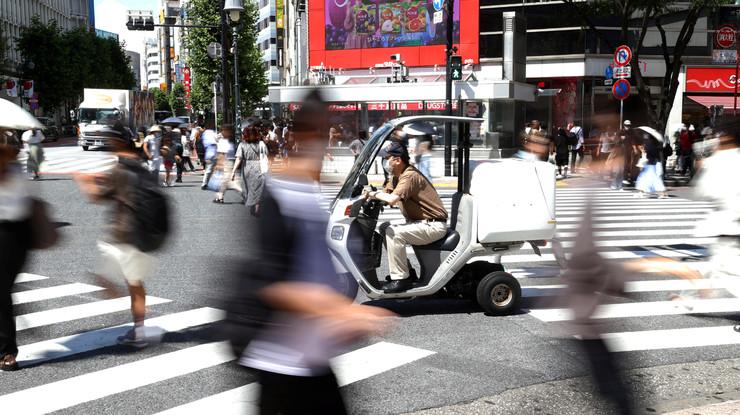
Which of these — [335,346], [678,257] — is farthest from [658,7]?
[335,346]

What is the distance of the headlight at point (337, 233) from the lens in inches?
276

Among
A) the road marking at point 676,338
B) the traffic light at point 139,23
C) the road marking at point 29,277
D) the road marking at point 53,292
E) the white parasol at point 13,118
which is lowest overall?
the road marking at point 676,338

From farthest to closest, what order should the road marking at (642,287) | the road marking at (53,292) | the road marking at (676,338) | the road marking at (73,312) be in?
the road marking at (642,287), the road marking at (53,292), the road marking at (73,312), the road marking at (676,338)

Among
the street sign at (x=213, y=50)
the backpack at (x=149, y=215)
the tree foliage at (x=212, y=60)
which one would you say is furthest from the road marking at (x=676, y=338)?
the tree foliage at (x=212, y=60)

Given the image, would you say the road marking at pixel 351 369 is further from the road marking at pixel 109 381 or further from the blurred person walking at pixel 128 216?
the blurred person walking at pixel 128 216

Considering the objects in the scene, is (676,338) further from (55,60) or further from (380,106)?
(55,60)

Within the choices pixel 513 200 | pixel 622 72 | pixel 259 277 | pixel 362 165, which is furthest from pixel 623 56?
pixel 259 277

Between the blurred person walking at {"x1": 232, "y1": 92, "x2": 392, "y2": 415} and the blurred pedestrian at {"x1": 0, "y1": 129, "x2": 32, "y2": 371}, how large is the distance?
10.1ft

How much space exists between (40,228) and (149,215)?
2.50 feet

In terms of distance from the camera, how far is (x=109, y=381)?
5.46 metres

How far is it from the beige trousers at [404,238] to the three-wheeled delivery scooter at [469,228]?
120 millimetres

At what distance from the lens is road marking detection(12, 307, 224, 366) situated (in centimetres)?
616

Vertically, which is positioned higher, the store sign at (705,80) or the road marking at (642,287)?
the store sign at (705,80)

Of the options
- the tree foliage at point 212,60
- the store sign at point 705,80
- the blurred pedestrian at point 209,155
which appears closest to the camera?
the blurred pedestrian at point 209,155
